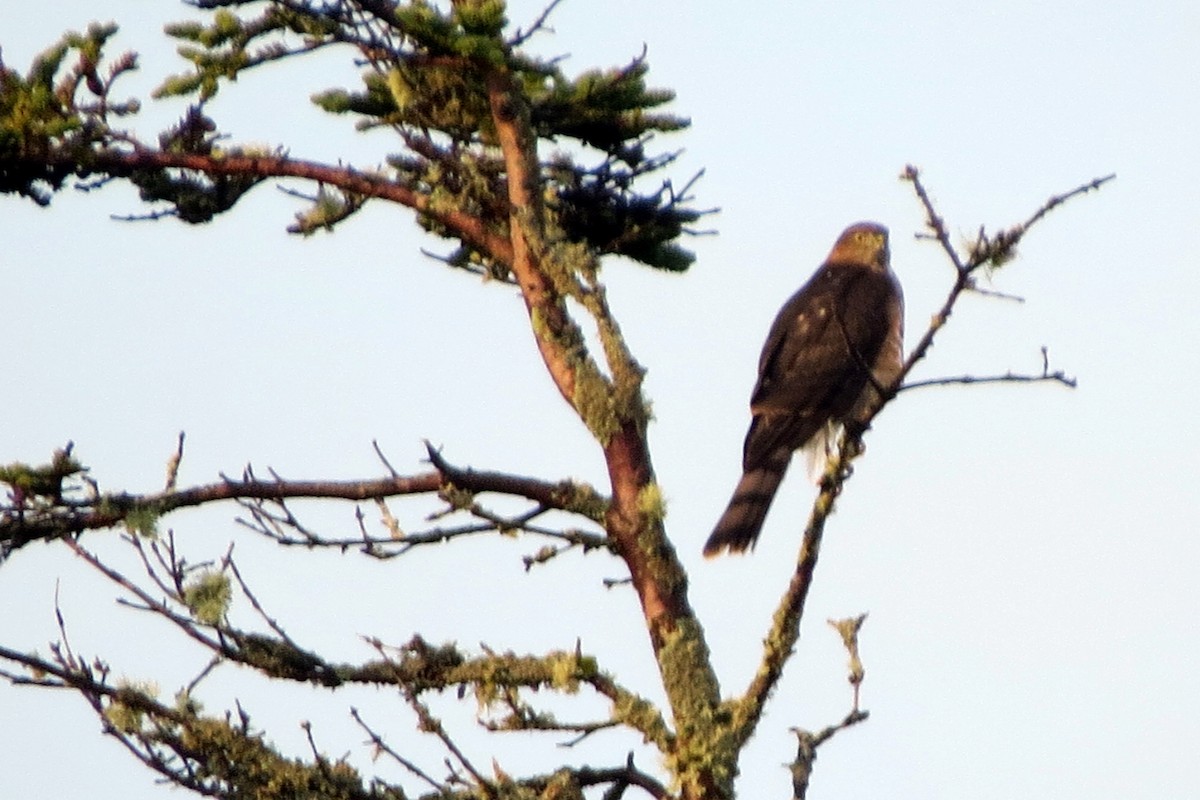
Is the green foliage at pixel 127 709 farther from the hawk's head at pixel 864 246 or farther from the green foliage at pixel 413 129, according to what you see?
the hawk's head at pixel 864 246

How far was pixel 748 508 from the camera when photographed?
21.1 feet

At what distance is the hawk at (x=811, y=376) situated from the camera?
6.53 metres

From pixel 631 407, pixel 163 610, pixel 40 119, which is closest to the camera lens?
pixel 163 610

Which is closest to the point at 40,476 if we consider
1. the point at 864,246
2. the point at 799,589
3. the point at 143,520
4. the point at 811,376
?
the point at 143,520

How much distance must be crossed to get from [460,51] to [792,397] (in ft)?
8.78

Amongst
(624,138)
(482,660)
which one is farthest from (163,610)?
(624,138)

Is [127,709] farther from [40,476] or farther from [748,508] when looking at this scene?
[748,508]

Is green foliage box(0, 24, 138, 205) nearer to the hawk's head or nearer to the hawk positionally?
the hawk

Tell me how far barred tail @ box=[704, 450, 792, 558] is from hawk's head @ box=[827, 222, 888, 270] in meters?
2.24

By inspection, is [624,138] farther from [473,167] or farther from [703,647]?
[703,647]

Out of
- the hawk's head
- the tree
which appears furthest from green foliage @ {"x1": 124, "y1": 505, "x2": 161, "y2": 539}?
the hawk's head

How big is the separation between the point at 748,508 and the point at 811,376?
0.90 metres

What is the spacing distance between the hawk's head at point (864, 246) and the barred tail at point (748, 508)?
2239 mm

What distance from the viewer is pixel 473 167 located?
5184mm
